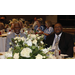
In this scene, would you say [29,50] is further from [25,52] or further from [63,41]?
[63,41]

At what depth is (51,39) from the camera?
320cm

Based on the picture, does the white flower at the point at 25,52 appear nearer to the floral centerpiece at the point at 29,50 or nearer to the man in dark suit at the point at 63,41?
the floral centerpiece at the point at 29,50

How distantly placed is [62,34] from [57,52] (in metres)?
0.85

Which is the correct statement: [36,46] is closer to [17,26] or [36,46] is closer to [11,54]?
[11,54]

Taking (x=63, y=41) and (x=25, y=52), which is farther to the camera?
(x=63, y=41)

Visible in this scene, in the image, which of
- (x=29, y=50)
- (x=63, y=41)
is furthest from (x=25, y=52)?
(x=63, y=41)

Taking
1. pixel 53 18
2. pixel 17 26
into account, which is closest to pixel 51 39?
pixel 17 26

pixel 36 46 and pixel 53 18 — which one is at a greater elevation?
pixel 53 18

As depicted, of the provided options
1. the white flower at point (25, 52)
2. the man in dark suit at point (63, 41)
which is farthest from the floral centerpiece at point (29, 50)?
the man in dark suit at point (63, 41)

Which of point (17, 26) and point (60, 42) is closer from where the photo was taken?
point (60, 42)

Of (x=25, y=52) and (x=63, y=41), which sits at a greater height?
(x=63, y=41)
